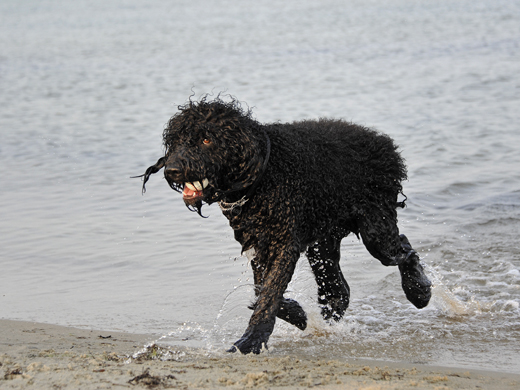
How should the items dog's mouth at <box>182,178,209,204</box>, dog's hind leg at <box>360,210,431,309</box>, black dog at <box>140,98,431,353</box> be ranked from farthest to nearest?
dog's hind leg at <box>360,210,431,309</box>
black dog at <box>140,98,431,353</box>
dog's mouth at <box>182,178,209,204</box>

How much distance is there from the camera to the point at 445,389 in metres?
3.38

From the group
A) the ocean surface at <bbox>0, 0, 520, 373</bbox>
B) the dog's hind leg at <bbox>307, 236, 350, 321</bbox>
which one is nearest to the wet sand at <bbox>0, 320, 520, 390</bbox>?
the ocean surface at <bbox>0, 0, 520, 373</bbox>

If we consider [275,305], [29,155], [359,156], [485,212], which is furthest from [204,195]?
[29,155]

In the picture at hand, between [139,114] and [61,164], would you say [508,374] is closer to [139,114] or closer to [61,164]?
[61,164]

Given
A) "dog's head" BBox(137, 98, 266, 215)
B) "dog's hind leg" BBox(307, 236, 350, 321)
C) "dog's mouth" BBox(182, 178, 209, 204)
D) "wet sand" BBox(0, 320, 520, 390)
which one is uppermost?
"dog's head" BBox(137, 98, 266, 215)

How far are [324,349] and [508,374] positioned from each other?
129 cm

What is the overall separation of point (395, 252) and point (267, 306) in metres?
1.52

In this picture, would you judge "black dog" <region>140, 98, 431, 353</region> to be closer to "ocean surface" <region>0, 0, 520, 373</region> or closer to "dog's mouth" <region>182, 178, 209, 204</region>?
"dog's mouth" <region>182, 178, 209, 204</region>

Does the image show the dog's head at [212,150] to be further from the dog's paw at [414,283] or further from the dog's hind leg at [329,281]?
the dog's paw at [414,283]

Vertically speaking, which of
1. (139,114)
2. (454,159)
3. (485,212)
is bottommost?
(485,212)

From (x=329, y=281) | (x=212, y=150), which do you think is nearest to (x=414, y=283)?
(x=329, y=281)

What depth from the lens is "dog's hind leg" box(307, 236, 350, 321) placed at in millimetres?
5328

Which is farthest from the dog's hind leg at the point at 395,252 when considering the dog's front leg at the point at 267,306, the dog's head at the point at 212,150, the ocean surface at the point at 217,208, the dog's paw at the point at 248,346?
the dog's paw at the point at 248,346

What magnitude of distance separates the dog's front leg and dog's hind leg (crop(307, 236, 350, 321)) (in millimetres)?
1055
